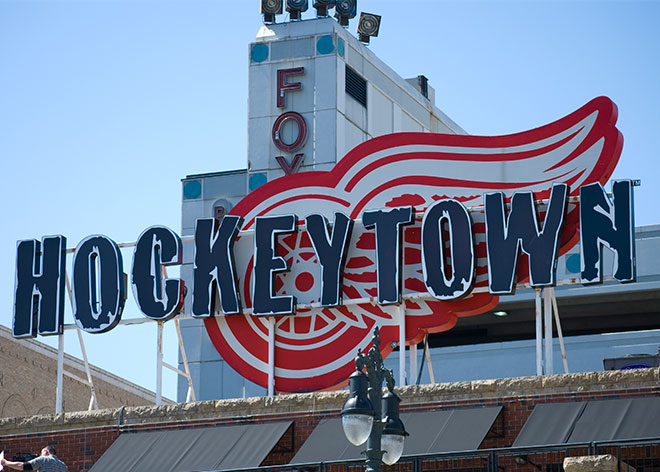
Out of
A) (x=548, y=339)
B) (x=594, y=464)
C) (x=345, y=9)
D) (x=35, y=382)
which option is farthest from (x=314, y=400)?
(x=35, y=382)

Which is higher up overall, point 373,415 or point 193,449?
point 373,415

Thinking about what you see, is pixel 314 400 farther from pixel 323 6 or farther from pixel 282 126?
pixel 323 6

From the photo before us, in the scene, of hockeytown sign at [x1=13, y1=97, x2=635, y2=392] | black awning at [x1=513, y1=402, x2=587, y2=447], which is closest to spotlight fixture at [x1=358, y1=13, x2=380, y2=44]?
hockeytown sign at [x1=13, y1=97, x2=635, y2=392]

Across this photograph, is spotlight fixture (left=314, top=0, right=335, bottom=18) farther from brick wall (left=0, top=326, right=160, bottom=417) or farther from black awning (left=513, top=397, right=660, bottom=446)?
black awning (left=513, top=397, right=660, bottom=446)

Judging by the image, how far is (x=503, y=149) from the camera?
93.1ft

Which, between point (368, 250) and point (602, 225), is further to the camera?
point (368, 250)

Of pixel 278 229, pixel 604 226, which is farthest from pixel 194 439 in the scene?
pixel 604 226

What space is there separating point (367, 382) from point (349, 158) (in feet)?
37.4

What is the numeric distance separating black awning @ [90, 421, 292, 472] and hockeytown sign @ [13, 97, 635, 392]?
7.92 ft

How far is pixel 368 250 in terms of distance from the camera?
28.7 meters

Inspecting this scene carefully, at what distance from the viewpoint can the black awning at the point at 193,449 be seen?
25.6 meters

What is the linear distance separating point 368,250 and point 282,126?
16.8 metres

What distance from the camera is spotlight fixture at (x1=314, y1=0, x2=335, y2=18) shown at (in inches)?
1801

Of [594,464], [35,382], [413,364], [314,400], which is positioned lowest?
[594,464]
